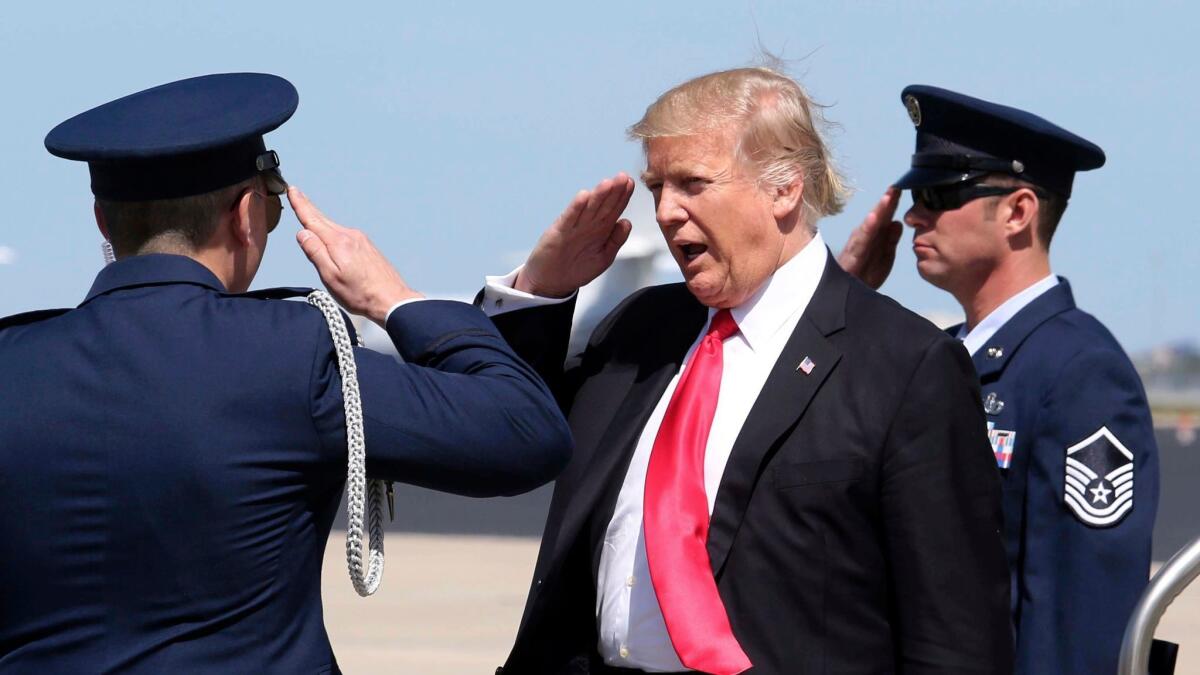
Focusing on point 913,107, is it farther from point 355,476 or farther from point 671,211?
point 355,476

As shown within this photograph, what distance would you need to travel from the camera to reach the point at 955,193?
3.74 meters

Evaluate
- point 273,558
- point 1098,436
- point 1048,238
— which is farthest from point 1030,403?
point 273,558

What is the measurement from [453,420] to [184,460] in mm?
365

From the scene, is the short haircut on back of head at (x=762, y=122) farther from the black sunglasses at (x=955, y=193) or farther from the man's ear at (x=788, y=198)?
the black sunglasses at (x=955, y=193)

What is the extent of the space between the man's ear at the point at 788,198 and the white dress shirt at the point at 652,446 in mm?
95

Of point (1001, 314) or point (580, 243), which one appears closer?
point (580, 243)

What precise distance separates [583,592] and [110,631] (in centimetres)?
105

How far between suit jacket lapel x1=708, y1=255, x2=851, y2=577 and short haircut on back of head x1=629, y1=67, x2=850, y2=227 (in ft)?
0.76

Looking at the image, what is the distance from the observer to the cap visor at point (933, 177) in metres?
3.73

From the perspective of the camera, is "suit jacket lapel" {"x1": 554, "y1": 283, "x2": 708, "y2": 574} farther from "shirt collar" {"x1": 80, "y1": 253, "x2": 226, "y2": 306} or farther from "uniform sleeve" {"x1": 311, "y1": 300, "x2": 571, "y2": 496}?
"shirt collar" {"x1": 80, "y1": 253, "x2": 226, "y2": 306}

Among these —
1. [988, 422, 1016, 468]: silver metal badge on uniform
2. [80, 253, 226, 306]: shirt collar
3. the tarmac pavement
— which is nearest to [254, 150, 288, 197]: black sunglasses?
[80, 253, 226, 306]: shirt collar

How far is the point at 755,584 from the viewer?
2.83 meters

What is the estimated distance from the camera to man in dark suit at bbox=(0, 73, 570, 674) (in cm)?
223

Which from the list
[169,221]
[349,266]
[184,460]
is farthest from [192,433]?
[349,266]
